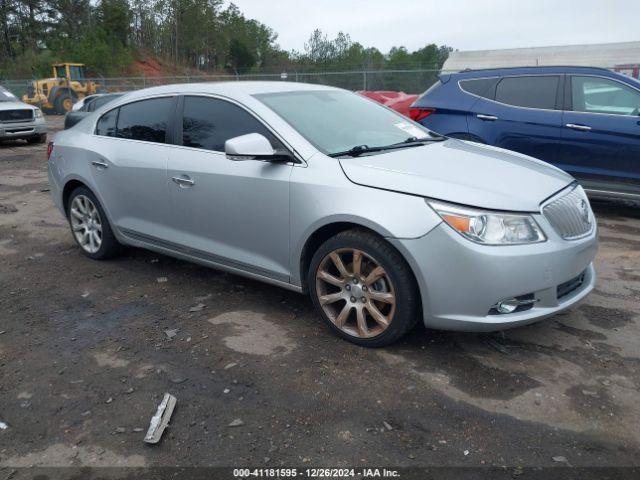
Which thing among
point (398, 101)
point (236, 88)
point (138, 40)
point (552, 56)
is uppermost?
point (138, 40)

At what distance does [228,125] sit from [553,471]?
3.03 meters

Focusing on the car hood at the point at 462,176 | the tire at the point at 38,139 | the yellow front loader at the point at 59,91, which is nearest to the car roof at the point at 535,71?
the car hood at the point at 462,176

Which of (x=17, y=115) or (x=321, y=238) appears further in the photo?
(x=17, y=115)

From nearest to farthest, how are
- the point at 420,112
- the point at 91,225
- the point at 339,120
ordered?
the point at 339,120 → the point at 91,225 → the point at 420,112

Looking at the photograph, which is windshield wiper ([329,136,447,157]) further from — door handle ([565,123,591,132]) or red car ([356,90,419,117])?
red car ([356,90,419,117])

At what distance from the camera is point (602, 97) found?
6.55 m

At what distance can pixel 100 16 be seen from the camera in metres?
58.7

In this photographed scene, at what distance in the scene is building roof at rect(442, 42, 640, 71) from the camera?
21875 mm

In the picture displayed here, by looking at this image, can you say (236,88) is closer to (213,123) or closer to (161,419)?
(213,123)

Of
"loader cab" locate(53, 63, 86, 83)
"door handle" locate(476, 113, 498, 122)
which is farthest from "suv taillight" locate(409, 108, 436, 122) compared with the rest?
"loader cab" locate(53, 63, 86, 83)

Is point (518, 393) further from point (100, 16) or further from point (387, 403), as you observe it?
point (100, 16)

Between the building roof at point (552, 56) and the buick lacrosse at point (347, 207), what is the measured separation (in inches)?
731

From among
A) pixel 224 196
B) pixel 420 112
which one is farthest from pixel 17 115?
pixel 224 196

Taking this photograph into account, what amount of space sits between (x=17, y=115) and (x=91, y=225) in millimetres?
11731
